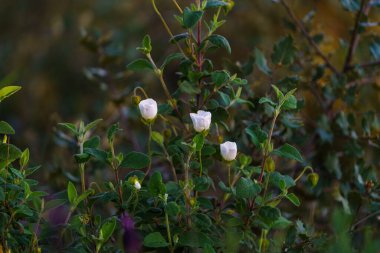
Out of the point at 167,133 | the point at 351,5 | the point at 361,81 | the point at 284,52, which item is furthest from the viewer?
the point at 361,81

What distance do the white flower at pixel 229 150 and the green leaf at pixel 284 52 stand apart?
46 centimetres

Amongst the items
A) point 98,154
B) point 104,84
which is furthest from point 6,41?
point 98,154

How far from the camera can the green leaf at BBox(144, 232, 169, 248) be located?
3.78 feet

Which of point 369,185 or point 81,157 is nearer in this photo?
point 81,157

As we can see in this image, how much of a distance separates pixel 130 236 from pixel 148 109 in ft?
0.74

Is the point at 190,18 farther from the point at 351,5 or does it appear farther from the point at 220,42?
the point at 351,5

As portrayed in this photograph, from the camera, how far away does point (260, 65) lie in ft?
5.34

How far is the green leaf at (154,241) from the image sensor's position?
3.78 ft

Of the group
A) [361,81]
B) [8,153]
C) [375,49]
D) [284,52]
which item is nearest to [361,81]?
[361,81]

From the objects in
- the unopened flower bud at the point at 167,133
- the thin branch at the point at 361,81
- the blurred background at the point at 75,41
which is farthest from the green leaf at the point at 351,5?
the blurred background at the point at 75,41

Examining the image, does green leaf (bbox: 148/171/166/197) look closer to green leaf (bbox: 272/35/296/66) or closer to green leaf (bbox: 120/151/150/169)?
green leaf (bbox: 120/151/150/169)

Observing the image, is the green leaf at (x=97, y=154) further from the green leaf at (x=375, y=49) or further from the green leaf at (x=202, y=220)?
the green leaf at (x=375, y=49)

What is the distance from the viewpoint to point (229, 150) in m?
1.21

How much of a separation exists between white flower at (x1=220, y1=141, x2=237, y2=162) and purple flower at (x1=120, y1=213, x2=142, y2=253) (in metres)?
0.20
